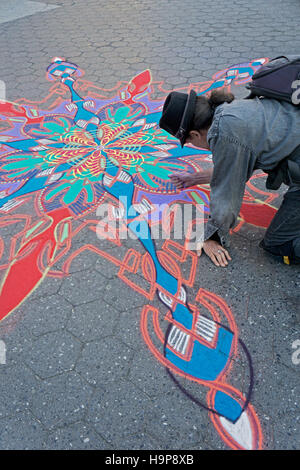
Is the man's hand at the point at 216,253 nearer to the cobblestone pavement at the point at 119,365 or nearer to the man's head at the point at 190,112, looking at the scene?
the cobblestone pavement at the point at 119,365

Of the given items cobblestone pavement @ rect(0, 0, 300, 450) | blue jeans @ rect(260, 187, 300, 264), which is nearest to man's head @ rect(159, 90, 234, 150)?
blue jeans @ rect(260, 187, 300, 264)

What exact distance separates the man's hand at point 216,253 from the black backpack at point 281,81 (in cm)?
94

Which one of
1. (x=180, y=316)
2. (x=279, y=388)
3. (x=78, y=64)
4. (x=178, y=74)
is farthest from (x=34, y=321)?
(x=78, y=64)

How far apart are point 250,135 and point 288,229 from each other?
0.67m

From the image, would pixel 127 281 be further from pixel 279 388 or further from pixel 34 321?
pixel 279 388

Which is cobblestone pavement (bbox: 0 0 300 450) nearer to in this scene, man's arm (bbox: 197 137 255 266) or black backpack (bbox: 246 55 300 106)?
man's arm (bbox: 197 137 255 266)

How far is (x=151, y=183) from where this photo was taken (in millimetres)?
2926

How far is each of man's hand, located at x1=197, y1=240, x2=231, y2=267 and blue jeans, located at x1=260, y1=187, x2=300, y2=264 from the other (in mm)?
293

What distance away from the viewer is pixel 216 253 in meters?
2.29

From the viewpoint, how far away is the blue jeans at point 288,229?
214 centimetres

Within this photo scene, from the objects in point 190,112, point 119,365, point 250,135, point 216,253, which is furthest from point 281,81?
Result: point 119,365

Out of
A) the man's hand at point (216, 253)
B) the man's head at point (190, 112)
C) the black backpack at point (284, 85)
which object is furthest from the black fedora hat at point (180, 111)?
the man's hand at point (216, 253)

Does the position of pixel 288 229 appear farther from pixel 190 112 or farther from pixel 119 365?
pixel 119 365

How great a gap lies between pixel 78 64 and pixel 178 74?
1.48 m
